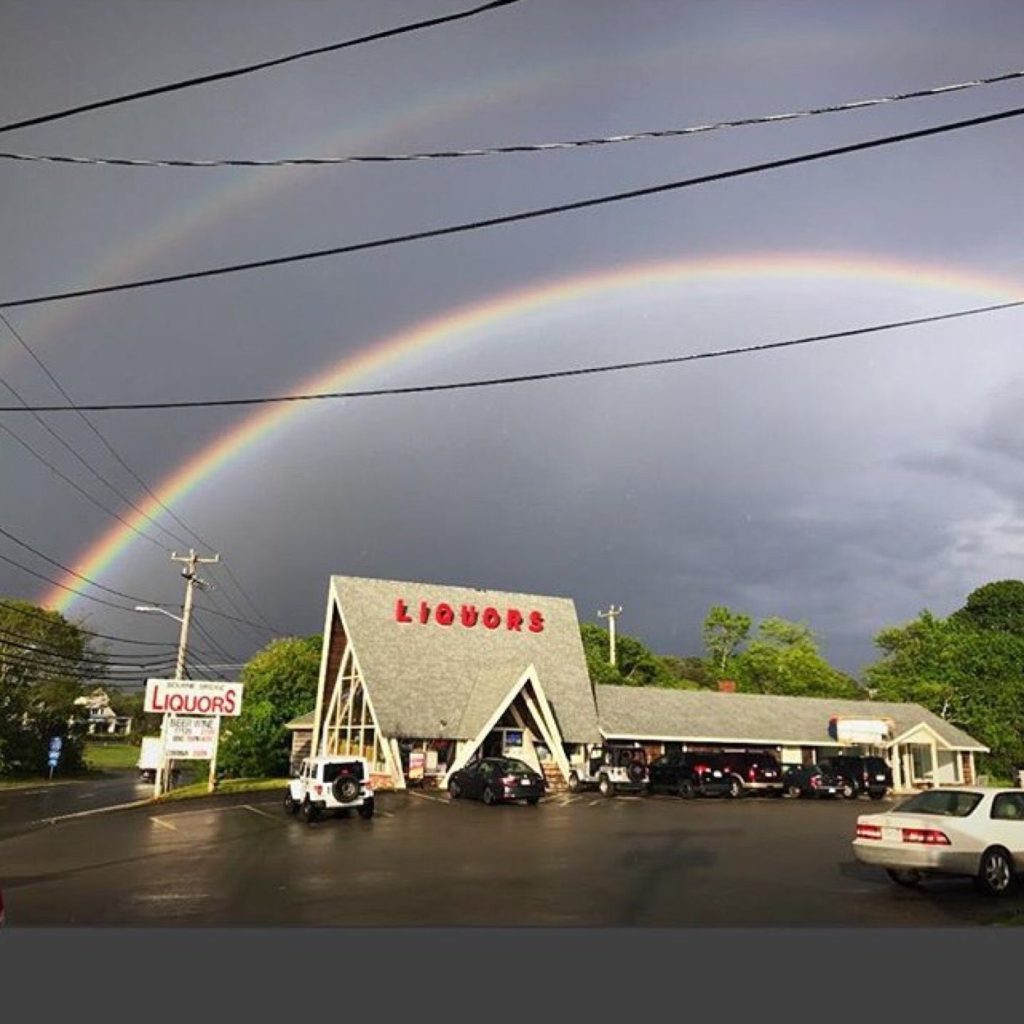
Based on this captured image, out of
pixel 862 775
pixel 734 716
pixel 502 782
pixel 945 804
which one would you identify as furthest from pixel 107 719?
pixel 945 804

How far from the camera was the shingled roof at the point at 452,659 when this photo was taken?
44844 millimetres

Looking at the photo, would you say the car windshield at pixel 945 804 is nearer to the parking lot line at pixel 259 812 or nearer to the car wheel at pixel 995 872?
the car wheel at pixel 995 872

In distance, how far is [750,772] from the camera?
44.9 meters

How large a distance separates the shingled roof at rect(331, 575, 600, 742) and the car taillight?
30286 millimetres

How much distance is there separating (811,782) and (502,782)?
1767cm

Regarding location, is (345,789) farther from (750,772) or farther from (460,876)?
(750,772)

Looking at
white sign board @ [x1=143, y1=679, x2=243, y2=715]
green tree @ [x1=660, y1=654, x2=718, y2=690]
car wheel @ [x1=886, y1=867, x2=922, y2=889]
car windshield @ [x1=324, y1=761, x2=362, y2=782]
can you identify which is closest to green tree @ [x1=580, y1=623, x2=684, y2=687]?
green tree @ [x1=660, y1=654, x2=718, y2=690]

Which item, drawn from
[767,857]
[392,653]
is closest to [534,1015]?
[767,857]

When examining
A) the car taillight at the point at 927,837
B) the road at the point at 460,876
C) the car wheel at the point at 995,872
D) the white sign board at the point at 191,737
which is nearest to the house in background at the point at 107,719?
the white sign board at the point at 191,737

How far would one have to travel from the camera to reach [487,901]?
13977mm

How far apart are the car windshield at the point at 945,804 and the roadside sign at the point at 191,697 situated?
1348 inches

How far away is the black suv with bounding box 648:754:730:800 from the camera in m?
43.6

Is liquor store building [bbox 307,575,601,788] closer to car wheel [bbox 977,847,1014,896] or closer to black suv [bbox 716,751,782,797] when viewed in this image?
black suv [bbox 716,751,782,797]

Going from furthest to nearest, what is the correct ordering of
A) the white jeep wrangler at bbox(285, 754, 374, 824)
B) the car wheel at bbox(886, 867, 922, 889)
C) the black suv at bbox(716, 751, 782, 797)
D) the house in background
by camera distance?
the house in background
the black suv at bbox(716, 751, 782, 797)
the white jeep wrangler at bbox(285, 754, 374, 824)
the car wheel at bbox(886, 867, 922, 889)
